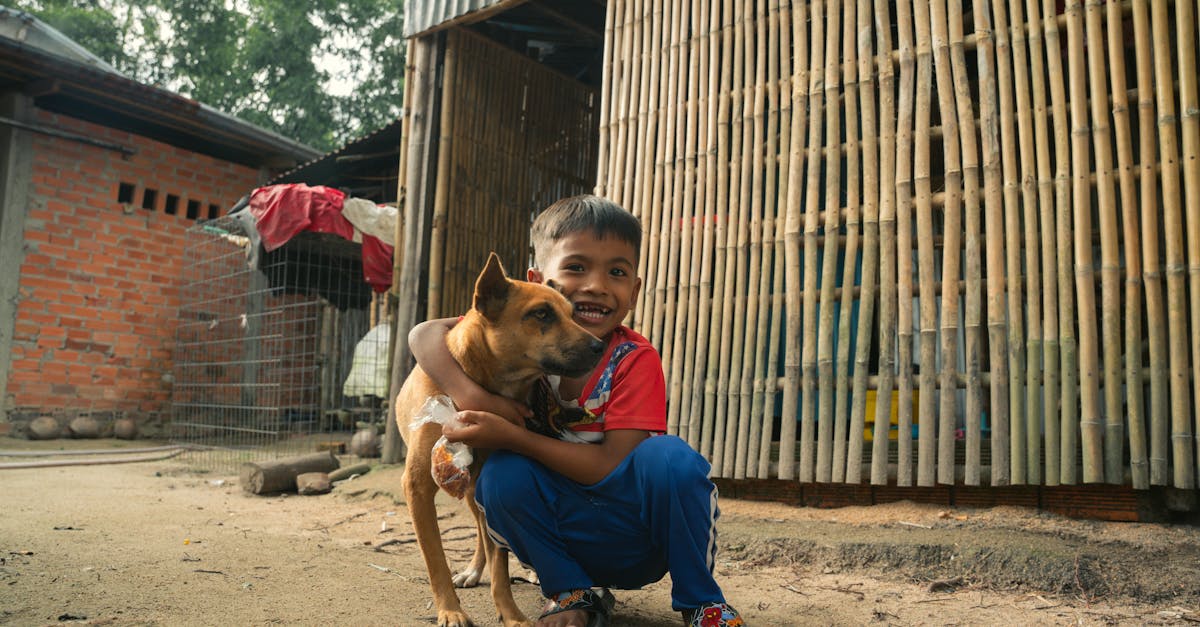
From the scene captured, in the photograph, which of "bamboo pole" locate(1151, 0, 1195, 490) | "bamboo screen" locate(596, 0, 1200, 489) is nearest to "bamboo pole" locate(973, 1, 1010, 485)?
"bamboo screen" locate(596, 0, 1200, 489)

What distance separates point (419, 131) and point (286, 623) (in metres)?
5.21

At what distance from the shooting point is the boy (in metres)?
2.04

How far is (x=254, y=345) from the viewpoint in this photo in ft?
27.6

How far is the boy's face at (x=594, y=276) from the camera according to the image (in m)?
2.42

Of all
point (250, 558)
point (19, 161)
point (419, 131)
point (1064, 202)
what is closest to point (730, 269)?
point (1064, 202)

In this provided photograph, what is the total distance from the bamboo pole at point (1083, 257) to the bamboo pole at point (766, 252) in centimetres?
146

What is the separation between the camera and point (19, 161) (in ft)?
28.3

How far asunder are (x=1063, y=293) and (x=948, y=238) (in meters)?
0.55

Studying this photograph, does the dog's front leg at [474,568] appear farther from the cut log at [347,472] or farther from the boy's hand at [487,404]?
the cut log at [347,472]

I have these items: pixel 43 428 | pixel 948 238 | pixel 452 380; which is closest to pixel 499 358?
pixel 452 380

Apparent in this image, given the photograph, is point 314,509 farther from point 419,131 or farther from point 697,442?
point 419,131

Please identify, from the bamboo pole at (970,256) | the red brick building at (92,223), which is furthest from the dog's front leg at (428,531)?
the red brick building at (92,223)

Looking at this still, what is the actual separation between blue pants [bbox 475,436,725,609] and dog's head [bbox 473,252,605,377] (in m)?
0.29

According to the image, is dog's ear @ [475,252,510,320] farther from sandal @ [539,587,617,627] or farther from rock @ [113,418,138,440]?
rock @ [113,418,138,440]
